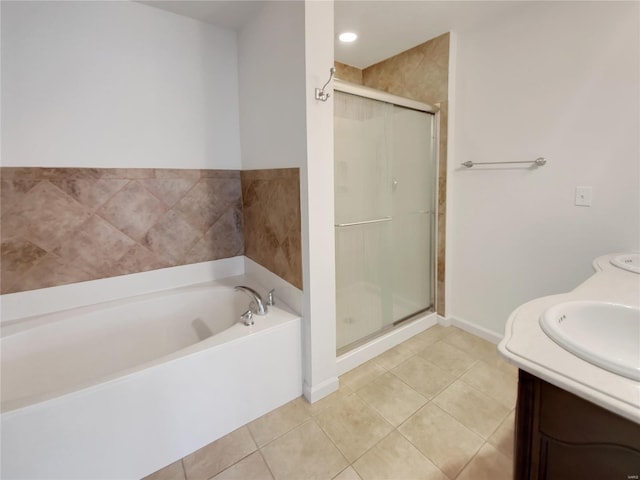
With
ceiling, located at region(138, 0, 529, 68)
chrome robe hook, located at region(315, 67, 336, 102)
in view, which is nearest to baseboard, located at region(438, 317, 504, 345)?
chrome robe hook, located at region(315, 67, 336, 102)

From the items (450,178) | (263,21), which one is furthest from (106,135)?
(450,178)

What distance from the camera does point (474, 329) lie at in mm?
2414

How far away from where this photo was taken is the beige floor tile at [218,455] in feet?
4.42

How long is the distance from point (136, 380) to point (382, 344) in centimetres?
156

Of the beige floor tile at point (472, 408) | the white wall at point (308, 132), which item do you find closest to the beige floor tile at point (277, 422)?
the white wall at point (308, 132)

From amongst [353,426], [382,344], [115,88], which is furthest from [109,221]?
[382,344]

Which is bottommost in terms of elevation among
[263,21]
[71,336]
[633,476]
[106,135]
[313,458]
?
[313,458]

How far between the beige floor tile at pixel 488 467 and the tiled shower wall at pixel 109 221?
62.4 inches

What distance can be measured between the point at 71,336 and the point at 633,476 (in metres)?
2.38

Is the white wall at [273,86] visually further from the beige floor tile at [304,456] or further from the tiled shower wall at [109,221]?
the beige floor tile at [304,456]

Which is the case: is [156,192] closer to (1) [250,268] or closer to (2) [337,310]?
(1) [250,268]

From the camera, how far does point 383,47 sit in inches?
97.3

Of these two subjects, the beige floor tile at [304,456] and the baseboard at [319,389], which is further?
the baseboard at [319,389]

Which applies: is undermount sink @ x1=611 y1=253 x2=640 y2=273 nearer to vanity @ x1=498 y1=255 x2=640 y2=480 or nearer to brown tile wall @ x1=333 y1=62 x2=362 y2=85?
vanity @ x1=498 y1=255 x2=640 y2=480
